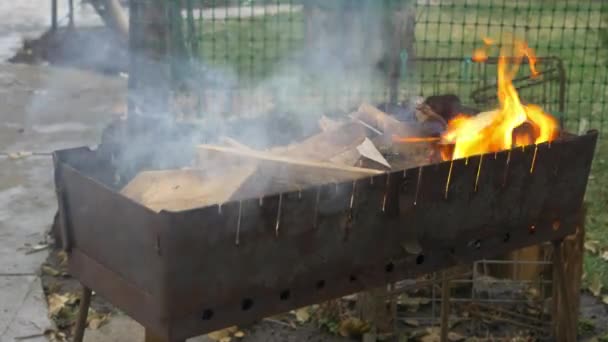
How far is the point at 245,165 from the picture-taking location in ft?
11.4

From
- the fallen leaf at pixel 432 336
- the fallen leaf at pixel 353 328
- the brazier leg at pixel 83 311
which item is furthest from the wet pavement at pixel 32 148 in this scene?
the fallen leaf at pixel 432 336

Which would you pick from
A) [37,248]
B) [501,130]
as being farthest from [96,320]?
[501,130]

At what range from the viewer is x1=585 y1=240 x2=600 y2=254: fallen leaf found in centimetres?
591

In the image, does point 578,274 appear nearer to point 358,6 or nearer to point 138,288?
point 138,288

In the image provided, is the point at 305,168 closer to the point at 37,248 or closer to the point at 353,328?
the point at 353,328

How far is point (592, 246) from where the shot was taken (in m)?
5.96

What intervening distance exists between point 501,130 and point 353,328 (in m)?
1.45

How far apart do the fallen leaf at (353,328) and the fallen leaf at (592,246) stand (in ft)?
6.38

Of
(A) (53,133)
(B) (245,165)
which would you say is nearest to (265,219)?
(B) (245,165)

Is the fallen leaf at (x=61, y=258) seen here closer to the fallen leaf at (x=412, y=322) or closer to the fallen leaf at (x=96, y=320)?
the fallen leaf at (x=96, y=320)

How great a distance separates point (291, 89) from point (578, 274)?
218cm

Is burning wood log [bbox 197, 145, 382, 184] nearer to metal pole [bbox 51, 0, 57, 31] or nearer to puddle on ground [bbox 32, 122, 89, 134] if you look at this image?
puddle on ground [bbox 32, 122, 89, 134]

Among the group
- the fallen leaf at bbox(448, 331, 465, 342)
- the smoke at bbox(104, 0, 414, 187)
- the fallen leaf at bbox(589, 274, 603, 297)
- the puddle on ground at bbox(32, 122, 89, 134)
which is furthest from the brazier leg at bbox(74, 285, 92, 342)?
the puddle on ground at bbox(32, 122, 89, 134)

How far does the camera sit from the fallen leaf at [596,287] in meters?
5.36
